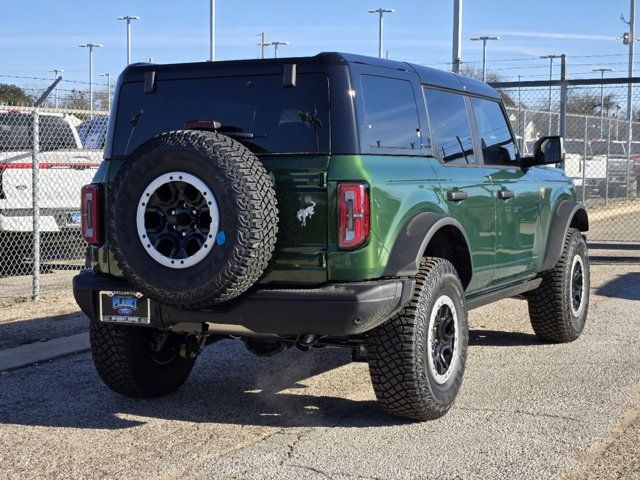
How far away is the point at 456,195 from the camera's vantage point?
5902mm

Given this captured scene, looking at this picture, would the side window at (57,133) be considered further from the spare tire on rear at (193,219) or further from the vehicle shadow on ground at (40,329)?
the spare tire on rear at (193,219)

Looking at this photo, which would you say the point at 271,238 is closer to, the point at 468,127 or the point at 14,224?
the point at 468,127

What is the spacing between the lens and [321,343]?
539 centimetres

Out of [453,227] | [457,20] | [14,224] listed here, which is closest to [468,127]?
[453,227]

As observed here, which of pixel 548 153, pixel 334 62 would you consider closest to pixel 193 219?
pixel 334 62

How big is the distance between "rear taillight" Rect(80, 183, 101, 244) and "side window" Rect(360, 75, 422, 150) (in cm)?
161

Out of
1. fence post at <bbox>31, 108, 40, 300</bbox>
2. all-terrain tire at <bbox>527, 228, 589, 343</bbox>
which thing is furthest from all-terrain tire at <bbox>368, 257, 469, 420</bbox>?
fence post at <bbox>31, 108, 40, 300</bbox>

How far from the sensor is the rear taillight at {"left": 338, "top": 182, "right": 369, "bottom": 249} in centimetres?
494

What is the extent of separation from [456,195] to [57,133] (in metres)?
9.16

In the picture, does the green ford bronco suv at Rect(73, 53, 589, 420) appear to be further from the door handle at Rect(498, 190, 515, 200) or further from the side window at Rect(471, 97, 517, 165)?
the side window at Rect(471, 97, 517, 165)

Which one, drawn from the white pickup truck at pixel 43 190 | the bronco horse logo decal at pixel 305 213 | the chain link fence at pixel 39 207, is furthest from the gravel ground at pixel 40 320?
the bronco horse logo decal at pixel 305 213

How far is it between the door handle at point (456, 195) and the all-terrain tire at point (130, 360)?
6.16ft

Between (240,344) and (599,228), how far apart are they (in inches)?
503

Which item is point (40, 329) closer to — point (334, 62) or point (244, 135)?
point (244, 135)
